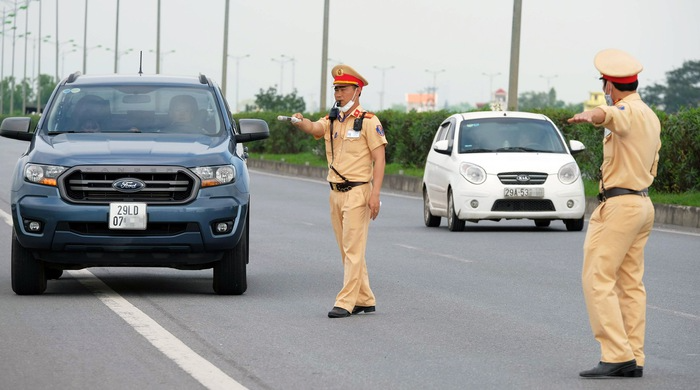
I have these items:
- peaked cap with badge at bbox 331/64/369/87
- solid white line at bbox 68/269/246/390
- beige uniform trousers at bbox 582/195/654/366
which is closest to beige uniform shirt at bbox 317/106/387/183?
peaked cap with badge at bbox 331/64/369/87

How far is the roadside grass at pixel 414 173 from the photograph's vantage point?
2481cm

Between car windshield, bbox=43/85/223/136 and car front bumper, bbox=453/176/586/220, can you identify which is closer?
car windshield, bbox=43/85/223/136

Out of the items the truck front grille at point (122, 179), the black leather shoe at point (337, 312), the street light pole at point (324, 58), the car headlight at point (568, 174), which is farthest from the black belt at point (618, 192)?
the street light pole at point (324, 58)

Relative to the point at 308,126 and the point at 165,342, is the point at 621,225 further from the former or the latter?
the point at 308,126

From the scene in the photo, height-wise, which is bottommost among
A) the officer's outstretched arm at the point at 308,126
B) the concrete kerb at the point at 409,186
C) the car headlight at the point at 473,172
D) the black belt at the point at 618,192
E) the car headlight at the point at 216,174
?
the concrete kerb at the point at 409,186

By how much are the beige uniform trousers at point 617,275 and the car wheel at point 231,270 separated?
4.23 metres

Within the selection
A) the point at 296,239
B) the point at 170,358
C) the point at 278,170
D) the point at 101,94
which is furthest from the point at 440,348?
the point at 278,170

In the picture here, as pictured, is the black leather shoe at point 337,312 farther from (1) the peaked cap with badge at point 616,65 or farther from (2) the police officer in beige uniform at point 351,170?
(1) the peaked cap with badge at point 616,65

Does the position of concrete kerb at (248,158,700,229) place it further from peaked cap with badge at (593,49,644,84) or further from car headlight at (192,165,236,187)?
peaked cap with badge at (593,49,644,84)

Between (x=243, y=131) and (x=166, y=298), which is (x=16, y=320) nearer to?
(x=166, y=298)

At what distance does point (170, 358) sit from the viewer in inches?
351

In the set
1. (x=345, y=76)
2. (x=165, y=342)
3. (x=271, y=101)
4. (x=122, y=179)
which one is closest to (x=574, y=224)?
(x=122, y=179)

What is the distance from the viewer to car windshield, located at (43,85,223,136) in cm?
1310

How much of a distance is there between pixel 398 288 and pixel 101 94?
3074 millimetres
